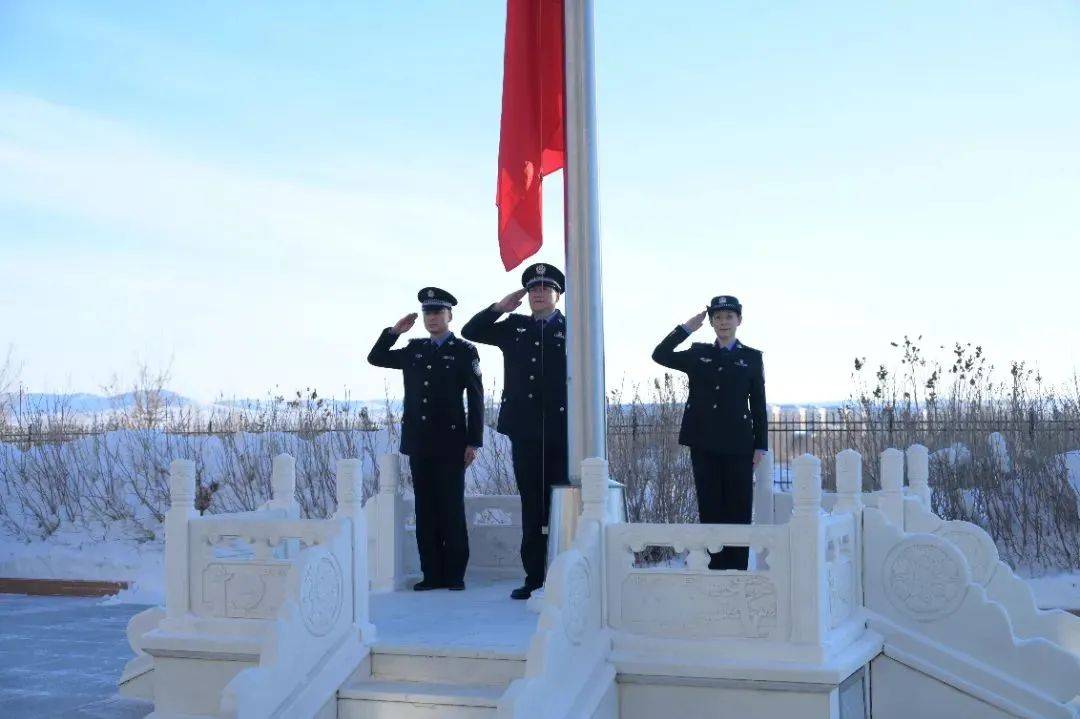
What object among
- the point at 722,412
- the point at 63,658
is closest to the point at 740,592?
the point at 722,412

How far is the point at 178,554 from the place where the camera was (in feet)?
16.8

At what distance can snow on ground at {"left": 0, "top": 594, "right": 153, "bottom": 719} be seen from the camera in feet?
20.6

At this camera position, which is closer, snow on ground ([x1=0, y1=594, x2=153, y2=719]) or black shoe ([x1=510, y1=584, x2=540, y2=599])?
black shoe ([x1=510, y1=584, x2=540, y2=599])

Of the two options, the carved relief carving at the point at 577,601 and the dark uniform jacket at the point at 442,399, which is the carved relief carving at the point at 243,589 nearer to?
the carved relief carving at the point at 577,601

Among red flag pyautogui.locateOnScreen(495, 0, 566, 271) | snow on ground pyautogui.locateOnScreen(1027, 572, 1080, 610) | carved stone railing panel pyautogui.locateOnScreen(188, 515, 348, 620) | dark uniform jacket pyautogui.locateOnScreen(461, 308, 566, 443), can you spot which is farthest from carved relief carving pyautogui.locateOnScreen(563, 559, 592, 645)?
snow on ground pyautogui.locateOnScreen(1027, 572, 1080, 610)

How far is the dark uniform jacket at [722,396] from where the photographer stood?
5.95 meters

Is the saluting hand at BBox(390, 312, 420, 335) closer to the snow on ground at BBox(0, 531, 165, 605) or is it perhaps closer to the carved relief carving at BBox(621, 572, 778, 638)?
the carved relief carving at BBox(621, 572, 778, 638)

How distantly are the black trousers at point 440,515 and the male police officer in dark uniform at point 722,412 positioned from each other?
1.35 meters

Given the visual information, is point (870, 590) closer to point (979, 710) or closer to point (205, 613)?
point (979, 710)

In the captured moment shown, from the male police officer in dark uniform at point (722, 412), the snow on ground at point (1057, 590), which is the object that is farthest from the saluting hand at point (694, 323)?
the snow on ground at point (1057, 590)

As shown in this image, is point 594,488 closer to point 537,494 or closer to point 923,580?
point 537,494

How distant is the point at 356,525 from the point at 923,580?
98.4 inches

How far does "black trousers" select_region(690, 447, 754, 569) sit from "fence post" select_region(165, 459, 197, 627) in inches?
97.8

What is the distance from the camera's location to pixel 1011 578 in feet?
19.8
